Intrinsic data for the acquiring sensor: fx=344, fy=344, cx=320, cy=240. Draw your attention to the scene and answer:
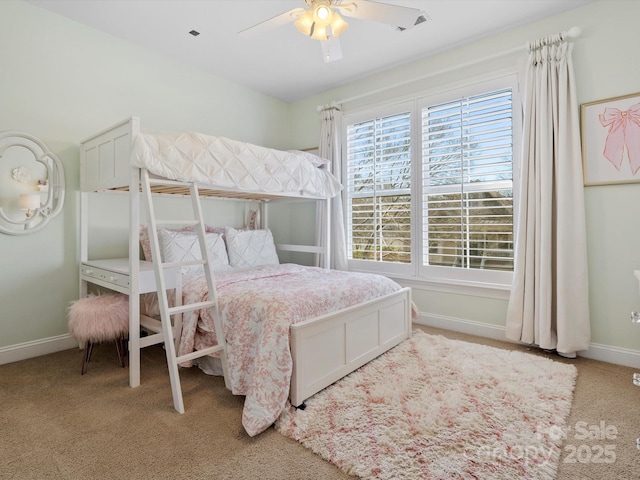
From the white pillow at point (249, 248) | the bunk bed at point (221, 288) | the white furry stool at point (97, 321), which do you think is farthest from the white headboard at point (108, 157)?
the white pillow at point (249, 248)

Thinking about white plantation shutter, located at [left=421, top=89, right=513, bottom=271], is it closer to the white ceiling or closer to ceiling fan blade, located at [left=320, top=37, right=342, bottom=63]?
the white ceiling

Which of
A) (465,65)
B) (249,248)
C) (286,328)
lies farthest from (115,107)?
(465,65)

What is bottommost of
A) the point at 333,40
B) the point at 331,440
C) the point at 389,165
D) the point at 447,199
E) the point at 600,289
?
the point at 331,440

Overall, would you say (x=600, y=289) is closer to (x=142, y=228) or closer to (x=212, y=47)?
(x=142, y=228)

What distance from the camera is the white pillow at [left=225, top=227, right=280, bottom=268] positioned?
3.34 m

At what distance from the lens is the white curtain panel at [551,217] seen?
2.57 m

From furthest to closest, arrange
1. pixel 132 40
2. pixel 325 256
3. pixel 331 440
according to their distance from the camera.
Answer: pixel 325 256, pixel 132 40, pixel 331 440

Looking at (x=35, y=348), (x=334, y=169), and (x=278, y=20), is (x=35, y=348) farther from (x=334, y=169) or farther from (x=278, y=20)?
(x=334, y=169)

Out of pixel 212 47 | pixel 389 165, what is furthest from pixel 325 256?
pixel 212 47

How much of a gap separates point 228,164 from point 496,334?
8.97ft

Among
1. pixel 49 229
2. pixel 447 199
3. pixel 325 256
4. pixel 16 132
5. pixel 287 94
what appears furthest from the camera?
pixel 287 94

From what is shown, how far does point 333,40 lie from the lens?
221cm

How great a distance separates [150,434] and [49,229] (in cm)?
198

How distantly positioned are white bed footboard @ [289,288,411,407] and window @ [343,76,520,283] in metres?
0.76
